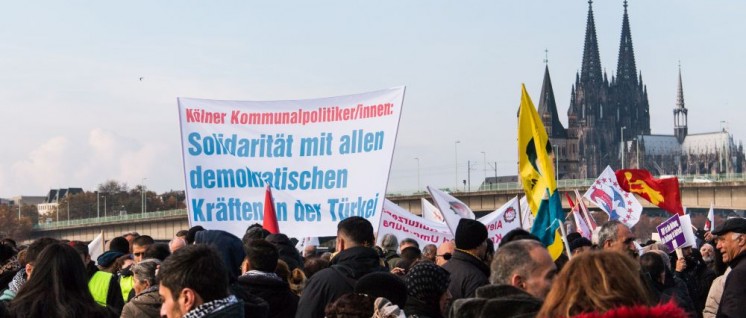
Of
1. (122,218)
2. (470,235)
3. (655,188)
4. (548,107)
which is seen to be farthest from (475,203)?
(548,107)

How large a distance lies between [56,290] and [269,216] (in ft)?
23.7

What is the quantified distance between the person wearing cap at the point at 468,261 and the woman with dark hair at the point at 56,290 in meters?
2.34

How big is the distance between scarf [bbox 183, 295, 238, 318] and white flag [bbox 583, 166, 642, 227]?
16.7m

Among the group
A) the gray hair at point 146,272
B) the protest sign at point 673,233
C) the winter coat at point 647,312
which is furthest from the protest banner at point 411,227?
the winter coat at point 647,312

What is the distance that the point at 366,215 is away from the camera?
507 inches

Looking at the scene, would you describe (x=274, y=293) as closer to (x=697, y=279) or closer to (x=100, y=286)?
(x=100, y=286)

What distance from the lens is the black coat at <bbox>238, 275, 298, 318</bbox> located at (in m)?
7.81

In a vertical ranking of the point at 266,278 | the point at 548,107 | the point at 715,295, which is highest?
the point at 548,107

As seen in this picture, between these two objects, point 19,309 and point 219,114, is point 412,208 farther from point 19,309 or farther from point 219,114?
point 19,309

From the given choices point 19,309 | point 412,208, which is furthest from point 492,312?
point 412,208

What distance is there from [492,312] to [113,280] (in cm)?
407

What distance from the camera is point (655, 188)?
20672 millimetres

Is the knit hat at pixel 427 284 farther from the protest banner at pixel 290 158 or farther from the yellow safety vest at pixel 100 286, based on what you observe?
the protest banner at pixel 290 158

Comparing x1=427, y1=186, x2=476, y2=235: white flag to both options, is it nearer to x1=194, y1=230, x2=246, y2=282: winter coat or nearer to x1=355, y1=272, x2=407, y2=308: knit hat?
x1=194, y1=230, x2=246, y2=282: winter coat
